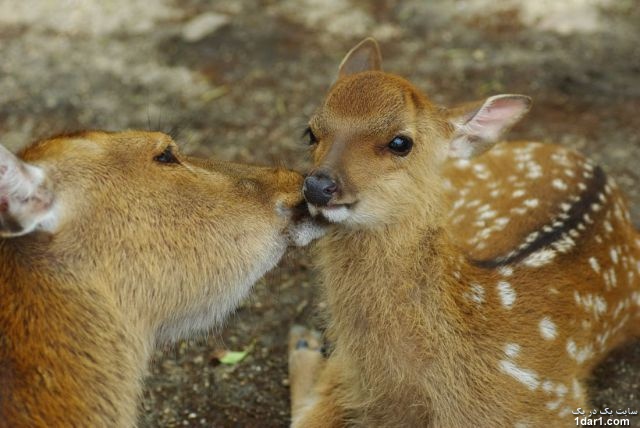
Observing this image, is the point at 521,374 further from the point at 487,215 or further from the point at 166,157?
the point at 166,157

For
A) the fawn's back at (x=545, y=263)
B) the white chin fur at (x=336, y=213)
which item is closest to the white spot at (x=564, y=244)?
the fawn's back at (x=545, y=263)

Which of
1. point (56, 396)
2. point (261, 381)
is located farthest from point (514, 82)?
point (56, 396)

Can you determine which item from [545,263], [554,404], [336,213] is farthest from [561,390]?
[336,213]

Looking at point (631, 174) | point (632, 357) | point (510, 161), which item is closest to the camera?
point (632, 357)

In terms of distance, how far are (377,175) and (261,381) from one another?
5.67ft

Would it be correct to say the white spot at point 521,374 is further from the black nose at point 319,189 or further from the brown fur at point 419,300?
the black nose at point 319,189

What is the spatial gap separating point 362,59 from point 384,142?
3.14 feet

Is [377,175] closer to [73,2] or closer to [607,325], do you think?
[607,325]

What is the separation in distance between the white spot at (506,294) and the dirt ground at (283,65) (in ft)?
5.45

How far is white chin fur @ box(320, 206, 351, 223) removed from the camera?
3395 millimetres

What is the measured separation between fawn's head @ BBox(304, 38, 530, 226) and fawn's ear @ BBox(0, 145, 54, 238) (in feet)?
3.38

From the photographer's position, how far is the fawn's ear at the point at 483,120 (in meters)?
4.01

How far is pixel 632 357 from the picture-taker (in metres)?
4.70

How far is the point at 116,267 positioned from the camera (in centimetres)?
300
